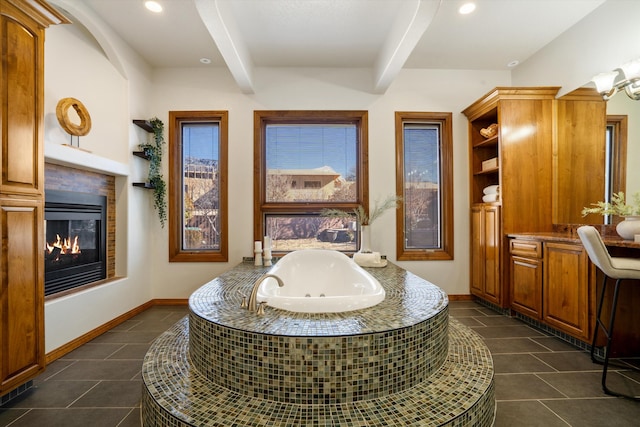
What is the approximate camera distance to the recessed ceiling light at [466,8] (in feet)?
8.14

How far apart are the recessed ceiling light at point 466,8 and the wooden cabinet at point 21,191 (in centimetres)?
305

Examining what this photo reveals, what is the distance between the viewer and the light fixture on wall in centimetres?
228

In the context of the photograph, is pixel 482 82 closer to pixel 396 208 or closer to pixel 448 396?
pixel 396 208

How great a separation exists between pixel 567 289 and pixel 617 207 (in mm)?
757

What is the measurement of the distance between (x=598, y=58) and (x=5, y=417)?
199 inches

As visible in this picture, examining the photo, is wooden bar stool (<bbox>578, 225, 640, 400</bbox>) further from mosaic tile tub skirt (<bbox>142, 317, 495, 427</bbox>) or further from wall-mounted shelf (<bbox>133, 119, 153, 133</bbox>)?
wall-mounted shelf (<bbox>133, 119, 153, 133</bbox>)

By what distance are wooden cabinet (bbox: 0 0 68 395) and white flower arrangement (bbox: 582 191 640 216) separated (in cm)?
408

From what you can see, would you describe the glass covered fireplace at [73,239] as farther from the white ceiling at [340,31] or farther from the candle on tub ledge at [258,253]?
the white ceiling at [340,31]

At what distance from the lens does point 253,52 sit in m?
3.23

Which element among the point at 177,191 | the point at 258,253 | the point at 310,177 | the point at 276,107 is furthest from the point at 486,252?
the point at 177,191

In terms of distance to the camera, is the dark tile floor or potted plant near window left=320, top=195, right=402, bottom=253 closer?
the dark tile floor

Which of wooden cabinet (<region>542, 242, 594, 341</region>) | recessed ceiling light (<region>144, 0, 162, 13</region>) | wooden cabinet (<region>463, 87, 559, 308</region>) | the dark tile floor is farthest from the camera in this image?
wooden cabinet (<region>463, 87, 559, 308</region>)

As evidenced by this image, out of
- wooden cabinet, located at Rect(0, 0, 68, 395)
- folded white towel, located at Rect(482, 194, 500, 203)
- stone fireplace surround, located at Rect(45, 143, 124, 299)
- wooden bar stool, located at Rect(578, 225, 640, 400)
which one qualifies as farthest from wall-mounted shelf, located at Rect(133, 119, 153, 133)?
wooden bar stool, located at Rect(578, 225, 640, 400)

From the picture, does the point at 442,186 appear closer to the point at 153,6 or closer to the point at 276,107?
the point at 276,107
